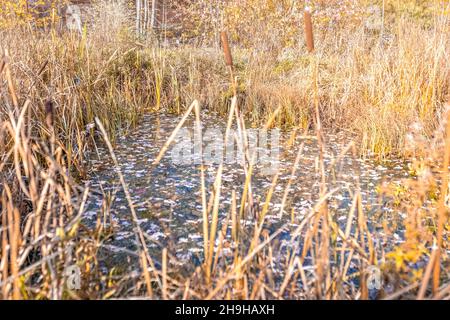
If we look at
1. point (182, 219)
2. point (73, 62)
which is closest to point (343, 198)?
point (182, 219)

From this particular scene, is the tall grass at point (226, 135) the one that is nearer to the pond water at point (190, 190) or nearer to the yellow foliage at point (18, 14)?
the pond water at point (190, 190)

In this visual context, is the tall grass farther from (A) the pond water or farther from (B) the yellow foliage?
(B) the yellow foliage

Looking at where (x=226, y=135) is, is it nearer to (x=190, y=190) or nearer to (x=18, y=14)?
(x=190, y=190)

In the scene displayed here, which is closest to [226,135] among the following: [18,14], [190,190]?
[190,190]

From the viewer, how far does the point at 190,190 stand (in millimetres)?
2201

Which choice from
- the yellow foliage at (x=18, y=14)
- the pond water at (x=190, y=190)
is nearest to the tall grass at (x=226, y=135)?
the pond water at (x=190, y=190)

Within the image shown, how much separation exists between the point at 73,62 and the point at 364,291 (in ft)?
8.98

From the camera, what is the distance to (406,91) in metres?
2.90

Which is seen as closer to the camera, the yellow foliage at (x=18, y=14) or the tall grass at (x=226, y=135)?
the tall grass at (x=226, y=135)

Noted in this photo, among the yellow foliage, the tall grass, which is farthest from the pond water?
the yellow foliage

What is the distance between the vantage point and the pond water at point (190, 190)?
5.50 feet

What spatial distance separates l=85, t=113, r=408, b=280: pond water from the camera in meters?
1.68
